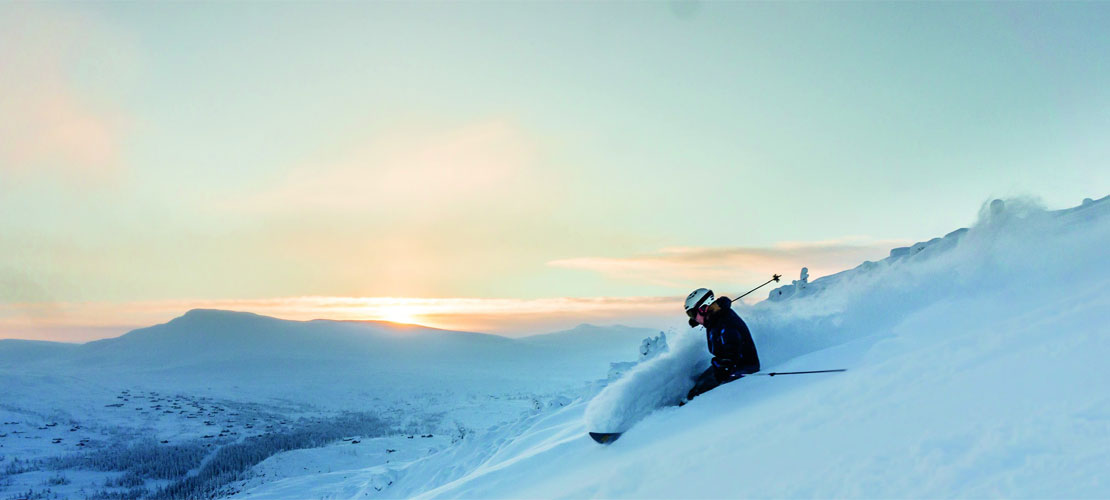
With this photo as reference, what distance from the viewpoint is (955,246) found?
8.20 metres

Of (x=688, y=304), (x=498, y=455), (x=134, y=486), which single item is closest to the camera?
(x=688, y=304)

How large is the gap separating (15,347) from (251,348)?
286 ft

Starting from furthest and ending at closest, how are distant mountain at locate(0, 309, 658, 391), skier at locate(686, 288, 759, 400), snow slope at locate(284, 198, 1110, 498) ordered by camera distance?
1. distant mountain at locate(0, 309, 658, 391)
2. skier at locate(686, 288, 759, 400)
3. snow slope at locate(284, 198, 1110, 498)

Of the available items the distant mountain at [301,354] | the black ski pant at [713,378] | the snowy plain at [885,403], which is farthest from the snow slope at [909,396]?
the distant mountain at [301,354]

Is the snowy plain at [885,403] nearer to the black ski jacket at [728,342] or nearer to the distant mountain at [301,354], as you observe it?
the black ski jacket at [728,342]

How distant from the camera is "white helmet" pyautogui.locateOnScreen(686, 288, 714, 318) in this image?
720cm

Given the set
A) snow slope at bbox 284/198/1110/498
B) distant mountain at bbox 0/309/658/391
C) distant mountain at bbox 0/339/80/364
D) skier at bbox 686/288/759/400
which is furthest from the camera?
distant mountain at bbox 0/339/80/364

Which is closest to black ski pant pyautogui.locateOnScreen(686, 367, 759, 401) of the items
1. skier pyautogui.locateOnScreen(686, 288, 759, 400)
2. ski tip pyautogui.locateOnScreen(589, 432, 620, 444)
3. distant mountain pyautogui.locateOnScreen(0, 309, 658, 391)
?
skier pyautogui.locateOnScreen(686, 288, 759, 400)

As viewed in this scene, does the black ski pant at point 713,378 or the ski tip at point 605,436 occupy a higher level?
the black ski pant at point 713,378

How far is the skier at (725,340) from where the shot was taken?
6.95 m

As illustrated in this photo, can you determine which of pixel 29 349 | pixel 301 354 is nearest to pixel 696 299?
pixel 301 354

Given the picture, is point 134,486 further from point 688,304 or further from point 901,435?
point 901,435

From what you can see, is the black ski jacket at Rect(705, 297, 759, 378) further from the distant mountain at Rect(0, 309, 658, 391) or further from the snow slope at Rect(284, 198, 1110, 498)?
the distant mountain at Rect(0, 309, 658, 391)

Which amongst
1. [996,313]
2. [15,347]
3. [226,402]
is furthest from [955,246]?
[15,347]
